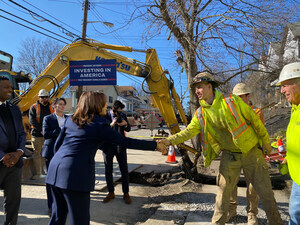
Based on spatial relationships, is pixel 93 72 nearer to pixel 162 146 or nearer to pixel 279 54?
pixel 162 146

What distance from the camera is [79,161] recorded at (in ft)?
6.77

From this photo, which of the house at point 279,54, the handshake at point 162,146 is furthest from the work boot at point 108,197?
the house at point 279,54

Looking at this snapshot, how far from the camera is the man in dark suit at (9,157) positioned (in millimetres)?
2613

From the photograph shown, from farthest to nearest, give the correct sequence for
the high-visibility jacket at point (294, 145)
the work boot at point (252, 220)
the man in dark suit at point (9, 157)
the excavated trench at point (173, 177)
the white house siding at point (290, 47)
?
1. the white house siding at point (290, 47)
2. the excavated trench at point (173, 177)
3. the work boot at point (252, 220)
4. the man in dark suit at point (9, 157)
5. the high-visibility jacket at point (294, 145)

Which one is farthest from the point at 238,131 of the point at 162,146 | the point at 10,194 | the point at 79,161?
the point at 10,194

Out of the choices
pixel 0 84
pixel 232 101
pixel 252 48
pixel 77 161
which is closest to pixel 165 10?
pixel 252 48

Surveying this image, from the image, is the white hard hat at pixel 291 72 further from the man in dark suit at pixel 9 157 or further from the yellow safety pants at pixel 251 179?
the man in dark suit at pixel 9 157

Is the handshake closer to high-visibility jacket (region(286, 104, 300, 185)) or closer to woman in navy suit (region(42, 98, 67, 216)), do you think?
high-visibility jacket (region(286, 104, 300, 185))

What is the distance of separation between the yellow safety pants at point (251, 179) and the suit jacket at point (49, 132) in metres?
2.86

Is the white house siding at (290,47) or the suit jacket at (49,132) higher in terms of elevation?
the white house siding at (290,47)

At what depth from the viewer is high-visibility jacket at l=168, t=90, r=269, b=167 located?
8.92 feet

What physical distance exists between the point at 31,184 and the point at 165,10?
19.7ft

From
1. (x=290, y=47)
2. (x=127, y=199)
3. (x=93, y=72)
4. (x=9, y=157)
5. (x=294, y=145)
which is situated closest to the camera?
(x=294, y=145)

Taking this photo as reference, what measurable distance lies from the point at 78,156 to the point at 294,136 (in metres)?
2.06
